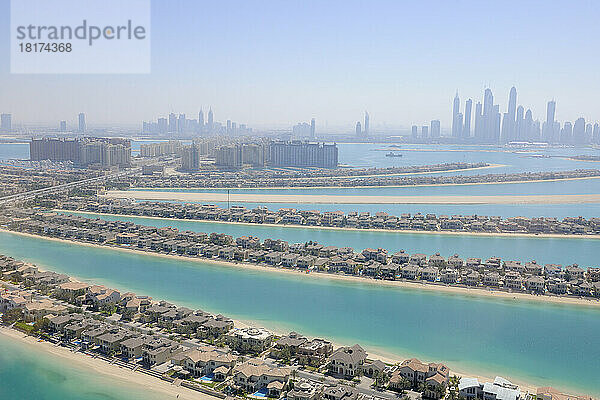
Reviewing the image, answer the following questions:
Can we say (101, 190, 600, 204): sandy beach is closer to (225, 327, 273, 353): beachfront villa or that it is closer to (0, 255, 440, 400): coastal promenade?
(0, 255, 440, 400): coastal promenade

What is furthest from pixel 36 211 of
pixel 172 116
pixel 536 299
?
pixel 172 116

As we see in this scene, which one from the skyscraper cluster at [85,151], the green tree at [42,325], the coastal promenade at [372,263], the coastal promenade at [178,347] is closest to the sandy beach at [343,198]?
the coastal promenade at [372,263]

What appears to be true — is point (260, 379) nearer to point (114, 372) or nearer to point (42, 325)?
point (114, 372)

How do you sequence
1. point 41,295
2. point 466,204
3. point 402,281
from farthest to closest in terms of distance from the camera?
point 466,204 < point 402,281 < point 41,295

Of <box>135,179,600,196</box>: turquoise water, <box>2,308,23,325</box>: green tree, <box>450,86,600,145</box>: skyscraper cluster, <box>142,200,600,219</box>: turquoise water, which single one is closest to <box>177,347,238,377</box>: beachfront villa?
<box>2,308,23,325</box>: green tree

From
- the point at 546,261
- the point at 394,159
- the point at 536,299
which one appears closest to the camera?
the point at 536,299

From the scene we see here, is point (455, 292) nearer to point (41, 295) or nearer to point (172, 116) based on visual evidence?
point (41, 295)

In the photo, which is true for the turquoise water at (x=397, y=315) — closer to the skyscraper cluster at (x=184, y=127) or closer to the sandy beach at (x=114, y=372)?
the sandy beach at (x=114, y=372)

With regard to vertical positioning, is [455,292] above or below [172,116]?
below
